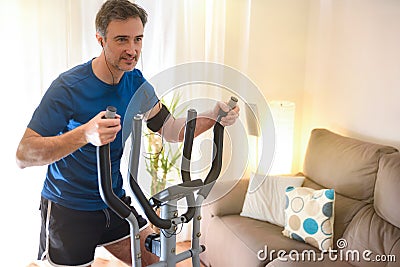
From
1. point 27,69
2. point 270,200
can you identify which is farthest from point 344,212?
point 27,69

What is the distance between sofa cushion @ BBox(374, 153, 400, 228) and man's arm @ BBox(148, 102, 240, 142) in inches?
48.9

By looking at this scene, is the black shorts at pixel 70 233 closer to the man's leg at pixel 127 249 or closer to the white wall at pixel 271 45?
the man's leg at pixel 127 249

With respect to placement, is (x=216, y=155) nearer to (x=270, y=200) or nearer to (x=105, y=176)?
(x=105, y=176)

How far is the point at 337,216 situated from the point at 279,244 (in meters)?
0.39

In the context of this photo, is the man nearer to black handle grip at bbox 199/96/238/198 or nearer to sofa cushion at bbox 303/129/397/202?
black handle grip at bbox 199/96/238/198

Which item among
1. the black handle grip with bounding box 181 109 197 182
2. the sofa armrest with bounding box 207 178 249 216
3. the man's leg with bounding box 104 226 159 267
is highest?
the black handle grip with bounding box 181 109 197 182

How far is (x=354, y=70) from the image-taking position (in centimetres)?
310

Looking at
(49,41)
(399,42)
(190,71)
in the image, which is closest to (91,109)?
(190,71)

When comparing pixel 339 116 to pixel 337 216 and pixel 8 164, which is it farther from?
pixel 8 164

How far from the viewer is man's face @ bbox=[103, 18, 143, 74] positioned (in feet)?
5.23

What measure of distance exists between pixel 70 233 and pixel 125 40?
31.0 inches

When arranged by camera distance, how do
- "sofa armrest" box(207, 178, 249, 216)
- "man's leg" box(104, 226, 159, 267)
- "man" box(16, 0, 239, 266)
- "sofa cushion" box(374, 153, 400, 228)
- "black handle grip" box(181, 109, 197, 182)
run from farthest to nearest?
1. "sofa armrest" box(207, 178, 249, 216)
2. "sofa cushion" box(374, 153, 400, 228)
3. "man's leg" box(104, 226, 159, 267)
4. "man" box(16, 0, 239, 266)
5. "black handle grip" box(181, 109, 197, 182)

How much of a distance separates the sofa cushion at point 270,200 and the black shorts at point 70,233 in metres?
1.22

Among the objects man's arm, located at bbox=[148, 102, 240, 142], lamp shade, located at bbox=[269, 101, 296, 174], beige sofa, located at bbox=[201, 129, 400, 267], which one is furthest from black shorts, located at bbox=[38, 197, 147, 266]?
lamp shade, located at bbox=[269, 101, 296, 174]
